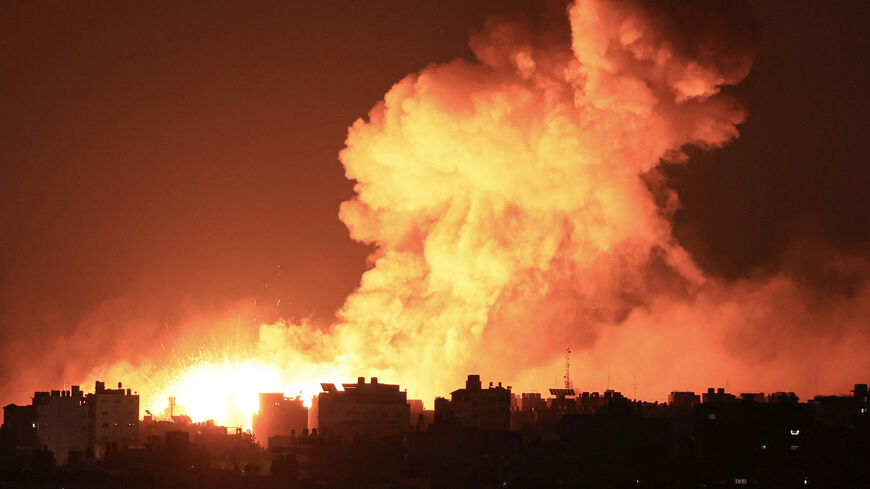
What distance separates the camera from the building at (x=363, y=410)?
7931cm

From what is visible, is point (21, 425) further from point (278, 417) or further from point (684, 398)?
point (684, 398)

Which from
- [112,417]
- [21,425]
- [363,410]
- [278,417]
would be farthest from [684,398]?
[21,425]

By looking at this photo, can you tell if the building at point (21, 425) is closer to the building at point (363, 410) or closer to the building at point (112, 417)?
the building at point (112, 417)

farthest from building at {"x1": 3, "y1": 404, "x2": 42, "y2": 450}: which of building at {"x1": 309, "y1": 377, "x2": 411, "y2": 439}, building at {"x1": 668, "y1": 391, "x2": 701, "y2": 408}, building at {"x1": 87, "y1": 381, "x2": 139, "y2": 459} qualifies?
building at {"x1": 668, "y1": 391, "x2": 701, "y2": 408}

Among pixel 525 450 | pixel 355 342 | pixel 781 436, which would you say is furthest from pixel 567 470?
pixel 355 342

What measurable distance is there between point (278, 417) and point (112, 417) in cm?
616

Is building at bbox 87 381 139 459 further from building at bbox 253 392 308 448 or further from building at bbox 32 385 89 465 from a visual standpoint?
building at bbox 253 392 308 448

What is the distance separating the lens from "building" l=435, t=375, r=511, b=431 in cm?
8025

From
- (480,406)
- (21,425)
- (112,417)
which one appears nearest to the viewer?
(112,417)

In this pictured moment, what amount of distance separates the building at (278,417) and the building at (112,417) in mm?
4894

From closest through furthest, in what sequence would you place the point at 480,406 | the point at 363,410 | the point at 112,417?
the point at 112,417 → the point at 363,410 → the point at 480,406

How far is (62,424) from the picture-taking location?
78562mm

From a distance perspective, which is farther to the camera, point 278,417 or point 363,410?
point 278,417

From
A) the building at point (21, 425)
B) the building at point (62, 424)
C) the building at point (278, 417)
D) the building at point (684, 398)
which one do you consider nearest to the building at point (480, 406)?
the building at point (278, 417)
